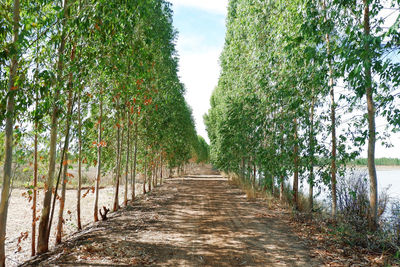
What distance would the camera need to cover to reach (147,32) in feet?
37.4

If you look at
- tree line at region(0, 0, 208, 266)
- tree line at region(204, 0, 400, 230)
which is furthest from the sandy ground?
tree line at region(204, 0, 400, 230)

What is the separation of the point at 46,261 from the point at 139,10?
18.9ft

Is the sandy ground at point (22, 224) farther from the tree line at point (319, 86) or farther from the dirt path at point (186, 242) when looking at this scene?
the tree line at point (319, 86)

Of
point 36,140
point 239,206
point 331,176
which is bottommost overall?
point 239,206

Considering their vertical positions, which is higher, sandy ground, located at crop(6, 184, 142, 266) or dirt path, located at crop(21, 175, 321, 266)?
dirt path, located at crop(21, 175, 321, 266)

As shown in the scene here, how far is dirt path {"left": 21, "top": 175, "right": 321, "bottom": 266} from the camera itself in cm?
556

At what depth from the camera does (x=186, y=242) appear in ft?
22.3

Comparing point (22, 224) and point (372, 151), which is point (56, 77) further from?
point (22, 224)

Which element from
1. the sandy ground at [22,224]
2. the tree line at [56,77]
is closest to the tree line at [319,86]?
the tree line at [56,77]

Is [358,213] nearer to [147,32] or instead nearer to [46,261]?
[46,261]

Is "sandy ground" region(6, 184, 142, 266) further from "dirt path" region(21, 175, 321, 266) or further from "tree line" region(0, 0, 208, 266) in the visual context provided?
"dirt path" region(21, 175, 321, 266)

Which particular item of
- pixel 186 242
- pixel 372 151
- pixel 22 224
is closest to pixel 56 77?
pixel 186 242

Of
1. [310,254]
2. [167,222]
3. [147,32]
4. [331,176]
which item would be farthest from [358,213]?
[147,32]

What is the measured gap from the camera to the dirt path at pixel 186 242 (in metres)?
5.56
